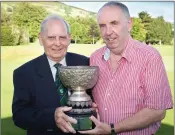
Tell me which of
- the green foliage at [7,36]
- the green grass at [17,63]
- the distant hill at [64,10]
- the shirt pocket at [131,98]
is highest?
the distant hill at [64,10]

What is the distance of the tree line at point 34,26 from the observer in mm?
6316

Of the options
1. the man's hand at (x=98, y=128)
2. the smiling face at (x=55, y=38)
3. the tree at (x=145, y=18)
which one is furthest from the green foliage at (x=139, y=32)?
the man's hand at (x=98, y=128)

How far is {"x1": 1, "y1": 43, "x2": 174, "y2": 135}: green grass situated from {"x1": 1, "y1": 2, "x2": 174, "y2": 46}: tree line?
0.81 feet

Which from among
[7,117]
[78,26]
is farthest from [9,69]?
[78,26]

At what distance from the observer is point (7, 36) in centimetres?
646

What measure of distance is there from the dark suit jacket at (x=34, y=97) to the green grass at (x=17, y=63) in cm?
352

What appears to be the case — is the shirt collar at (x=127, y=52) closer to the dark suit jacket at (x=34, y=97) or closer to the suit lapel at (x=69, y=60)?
the suit lapel at (x=69, y=60)

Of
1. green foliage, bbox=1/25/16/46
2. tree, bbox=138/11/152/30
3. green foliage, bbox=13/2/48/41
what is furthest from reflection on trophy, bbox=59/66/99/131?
tree, bbox=138/11/152/30

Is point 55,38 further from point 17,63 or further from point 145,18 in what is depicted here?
point 17,63

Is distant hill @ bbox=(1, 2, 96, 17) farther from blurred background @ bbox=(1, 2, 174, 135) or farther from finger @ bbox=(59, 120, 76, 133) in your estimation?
finger @ bbox=(59, 120, 76, 133)

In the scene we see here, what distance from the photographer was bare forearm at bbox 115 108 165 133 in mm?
1803

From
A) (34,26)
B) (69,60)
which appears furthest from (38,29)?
(69,60)

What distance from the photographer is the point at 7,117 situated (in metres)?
6.35

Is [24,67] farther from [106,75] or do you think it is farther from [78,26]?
[78,26]
